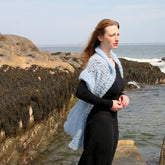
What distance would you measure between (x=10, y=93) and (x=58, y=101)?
1905 mm

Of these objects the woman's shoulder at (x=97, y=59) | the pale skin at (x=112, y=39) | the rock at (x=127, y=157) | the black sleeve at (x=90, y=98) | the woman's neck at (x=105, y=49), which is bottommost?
the rock at (x=127, y=157)

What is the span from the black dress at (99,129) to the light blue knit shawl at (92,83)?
61mm

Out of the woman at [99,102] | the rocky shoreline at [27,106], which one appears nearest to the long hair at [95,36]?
the woman at [99,102]

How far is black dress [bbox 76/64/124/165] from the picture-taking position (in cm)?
261

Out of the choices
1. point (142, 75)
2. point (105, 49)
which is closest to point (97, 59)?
point (105, 49)

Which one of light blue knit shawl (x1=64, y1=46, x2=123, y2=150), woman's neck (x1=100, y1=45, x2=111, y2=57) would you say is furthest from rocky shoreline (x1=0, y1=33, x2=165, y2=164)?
light blue knit shawl (x1=64, y1=46, x2=123, y2=150)

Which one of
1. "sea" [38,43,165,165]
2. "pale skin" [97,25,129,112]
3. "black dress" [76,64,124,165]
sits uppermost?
"pale skin" [97,25,129,112]

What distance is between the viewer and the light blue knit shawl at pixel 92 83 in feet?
8.74

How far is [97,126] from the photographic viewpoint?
8.61 ft

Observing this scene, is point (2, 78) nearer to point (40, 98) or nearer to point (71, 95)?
point (40, 98)

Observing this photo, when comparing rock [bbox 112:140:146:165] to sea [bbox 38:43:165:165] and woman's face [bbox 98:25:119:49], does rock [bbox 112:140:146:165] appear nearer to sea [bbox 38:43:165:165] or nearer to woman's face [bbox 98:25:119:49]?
sea [bbox 38:43:165:165]

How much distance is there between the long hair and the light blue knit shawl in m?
0.08

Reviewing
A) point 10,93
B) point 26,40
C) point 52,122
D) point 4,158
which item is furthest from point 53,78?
point 26,40

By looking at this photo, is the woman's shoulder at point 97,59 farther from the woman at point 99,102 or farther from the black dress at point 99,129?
the black dress at point 99,129
